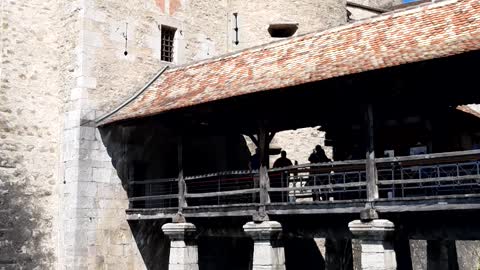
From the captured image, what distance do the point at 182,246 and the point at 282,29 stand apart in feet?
25.1

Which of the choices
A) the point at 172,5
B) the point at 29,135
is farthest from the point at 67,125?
the point at 172,5

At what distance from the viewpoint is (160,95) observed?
45.3 ft

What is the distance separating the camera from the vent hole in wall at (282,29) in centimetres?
1736

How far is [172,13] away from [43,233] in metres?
6.08

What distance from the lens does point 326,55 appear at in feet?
36.4

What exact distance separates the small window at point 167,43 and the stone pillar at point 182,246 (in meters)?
5.05

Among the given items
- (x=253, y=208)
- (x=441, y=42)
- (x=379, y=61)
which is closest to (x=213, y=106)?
(x=253, y=208)

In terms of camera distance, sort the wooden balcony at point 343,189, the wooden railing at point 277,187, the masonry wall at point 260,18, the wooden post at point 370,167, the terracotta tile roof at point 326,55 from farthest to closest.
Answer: the masonry wall at point 260,18 < the wooden railing at point 277,187 < the wooden post at point 370,167 < the terracotta tile roof at point 326,55 < the wooden balcony at point 343,189

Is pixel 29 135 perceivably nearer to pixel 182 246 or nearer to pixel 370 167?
pixel 182 246

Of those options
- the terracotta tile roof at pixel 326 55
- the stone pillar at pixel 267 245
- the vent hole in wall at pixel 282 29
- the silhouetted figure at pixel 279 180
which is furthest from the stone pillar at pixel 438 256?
the vent hole in wall at pixel 282 29

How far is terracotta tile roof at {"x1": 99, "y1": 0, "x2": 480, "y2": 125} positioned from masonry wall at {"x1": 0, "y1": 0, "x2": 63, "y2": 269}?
5.13 ft

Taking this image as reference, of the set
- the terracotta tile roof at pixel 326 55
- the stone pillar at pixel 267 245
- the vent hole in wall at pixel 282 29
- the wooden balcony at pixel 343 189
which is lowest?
the stone pillar at pixel 267 245

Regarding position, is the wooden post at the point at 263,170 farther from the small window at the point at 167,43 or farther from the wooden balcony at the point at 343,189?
the small window at the point at 167,43

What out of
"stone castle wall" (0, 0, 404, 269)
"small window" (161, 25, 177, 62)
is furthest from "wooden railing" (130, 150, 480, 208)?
"small window" (161, 25, 177, 62)
